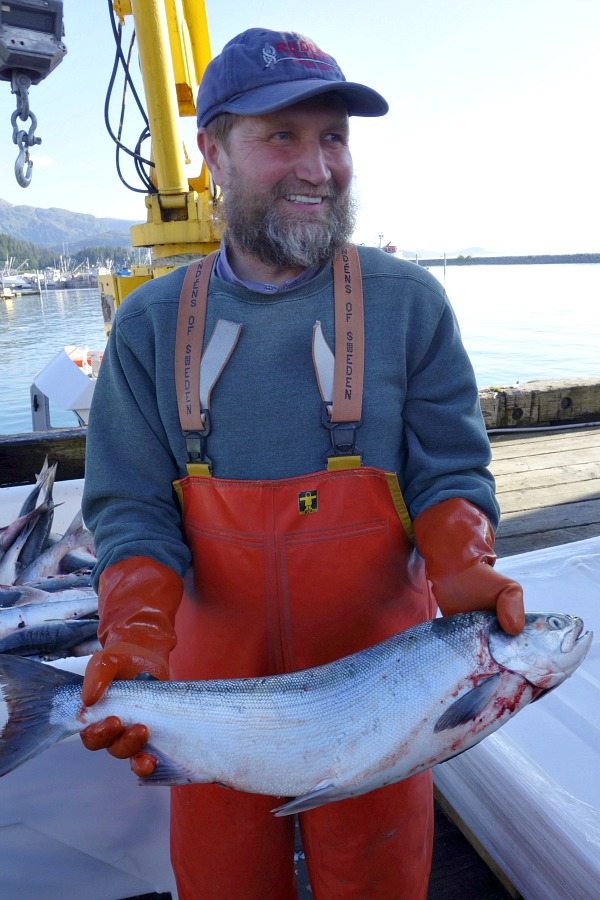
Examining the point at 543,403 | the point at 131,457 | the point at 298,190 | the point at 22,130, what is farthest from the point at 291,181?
the point at 543,403

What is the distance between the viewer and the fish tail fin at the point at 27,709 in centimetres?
150

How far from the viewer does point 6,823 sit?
Answer: 7.09 feet

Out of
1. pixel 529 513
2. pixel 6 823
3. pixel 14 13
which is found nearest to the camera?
pixel 6 823

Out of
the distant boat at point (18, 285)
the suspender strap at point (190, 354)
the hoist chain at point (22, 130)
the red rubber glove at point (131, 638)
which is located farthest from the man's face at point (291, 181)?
the distant boat at point (18, 285)

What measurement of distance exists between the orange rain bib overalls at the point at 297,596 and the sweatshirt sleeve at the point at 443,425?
4.7 inches

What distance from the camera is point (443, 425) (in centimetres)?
182

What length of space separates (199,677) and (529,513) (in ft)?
11.2

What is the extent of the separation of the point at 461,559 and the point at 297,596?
1.40 ft

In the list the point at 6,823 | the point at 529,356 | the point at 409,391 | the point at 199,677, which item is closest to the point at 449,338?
the point at 409,391

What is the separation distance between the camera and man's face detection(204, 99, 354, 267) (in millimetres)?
1763

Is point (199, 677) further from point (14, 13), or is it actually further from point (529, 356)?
point (529, 356)

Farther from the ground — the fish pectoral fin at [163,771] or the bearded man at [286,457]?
the bearded man at [286,457]

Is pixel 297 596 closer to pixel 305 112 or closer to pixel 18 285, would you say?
pixel 305 112

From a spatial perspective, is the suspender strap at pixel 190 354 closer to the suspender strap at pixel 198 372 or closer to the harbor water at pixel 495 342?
the suspender strap at pixel 198 372
